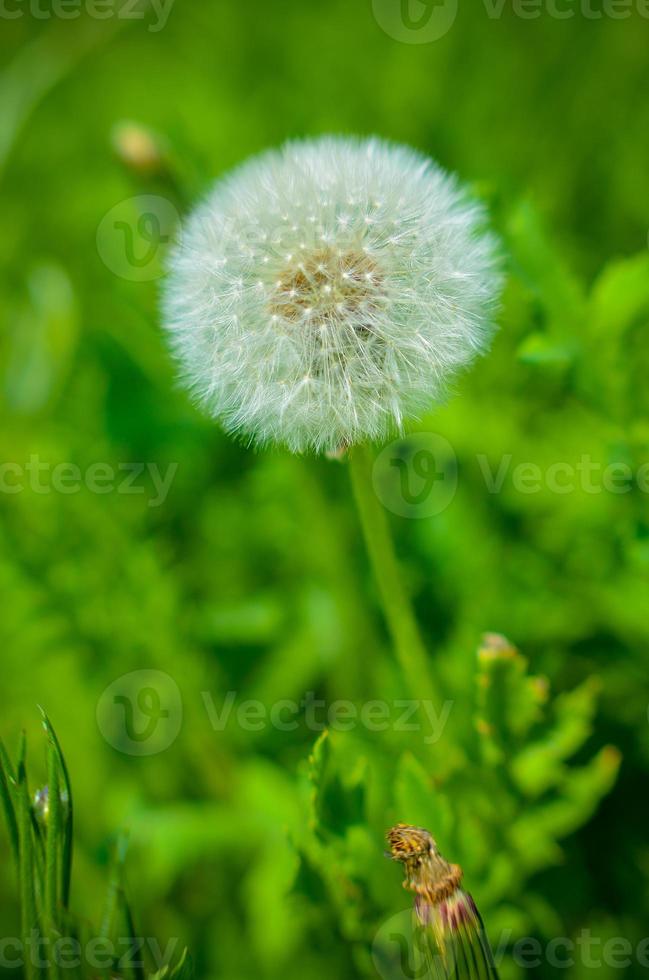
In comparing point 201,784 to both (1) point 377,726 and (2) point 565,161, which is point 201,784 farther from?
(2) point 565,161

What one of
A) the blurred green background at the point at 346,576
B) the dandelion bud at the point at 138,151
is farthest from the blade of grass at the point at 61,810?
the dandelion bud at the point at 138,151

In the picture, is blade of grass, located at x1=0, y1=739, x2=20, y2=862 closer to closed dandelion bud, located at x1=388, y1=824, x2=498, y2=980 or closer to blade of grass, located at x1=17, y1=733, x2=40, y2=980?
blade of grass, located at x1=17, y1=733, x2=40, y2=980

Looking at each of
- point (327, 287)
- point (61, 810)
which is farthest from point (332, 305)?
point (61, 810)

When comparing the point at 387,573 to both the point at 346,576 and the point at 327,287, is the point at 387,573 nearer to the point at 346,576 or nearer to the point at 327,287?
the point at 327,287

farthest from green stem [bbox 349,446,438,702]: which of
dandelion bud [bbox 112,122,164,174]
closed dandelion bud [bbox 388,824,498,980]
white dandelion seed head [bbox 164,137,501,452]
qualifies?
dandelion bud [bbox 112,122,164,174]

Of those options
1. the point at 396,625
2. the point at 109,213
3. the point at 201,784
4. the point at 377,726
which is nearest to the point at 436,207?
the point at 396,625
